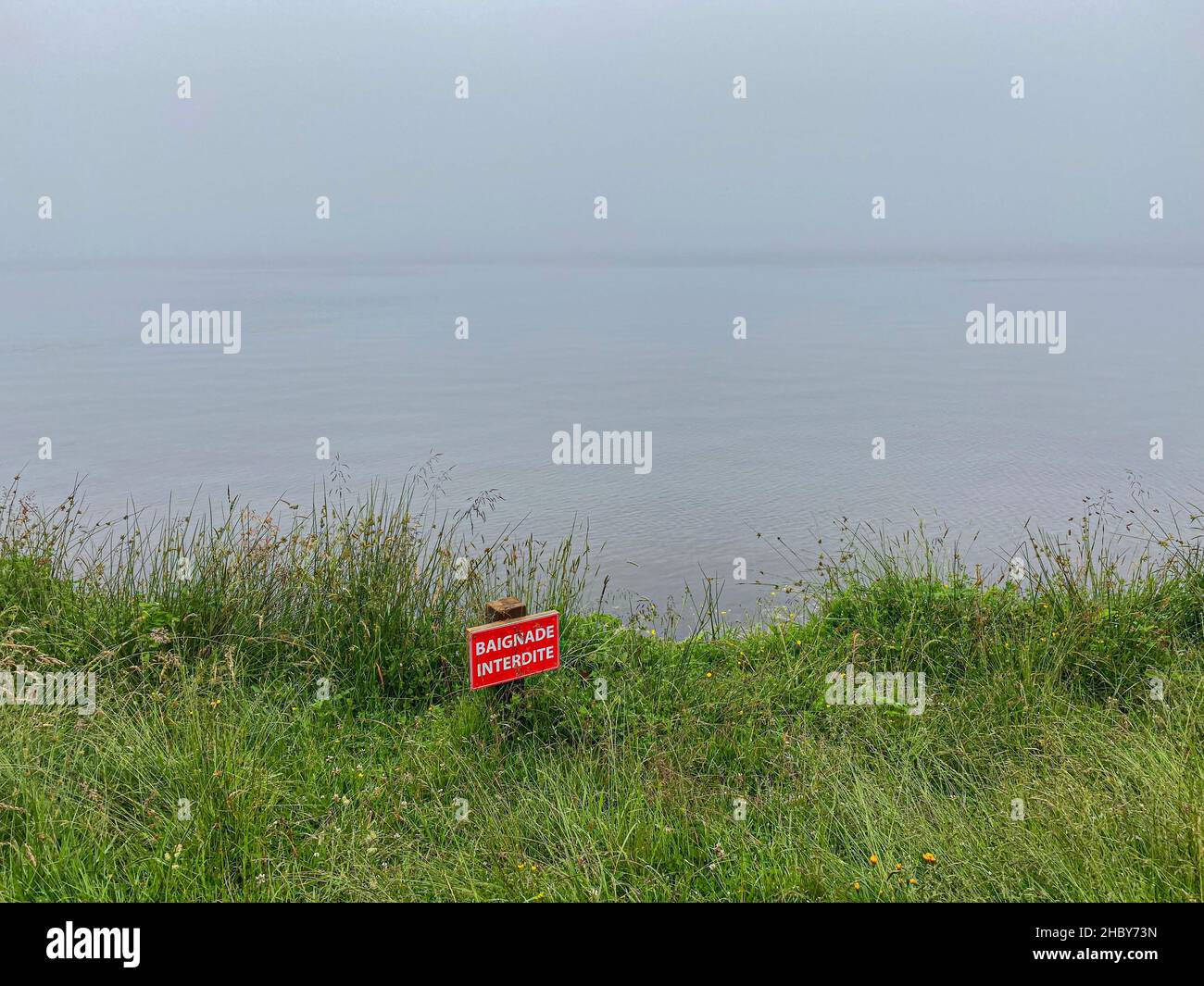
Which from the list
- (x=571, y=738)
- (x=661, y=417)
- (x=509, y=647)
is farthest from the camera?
(x=661, y=417)

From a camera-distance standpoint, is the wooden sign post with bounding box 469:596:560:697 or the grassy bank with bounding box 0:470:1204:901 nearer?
the grassy bank with bounding box 0:470:1204:901

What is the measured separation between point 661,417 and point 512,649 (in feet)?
37.1

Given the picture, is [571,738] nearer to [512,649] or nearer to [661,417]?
[512,649]

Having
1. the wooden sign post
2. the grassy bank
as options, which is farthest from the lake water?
the wooden sign post

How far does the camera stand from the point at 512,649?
402 cm

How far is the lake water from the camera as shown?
34.8 feet

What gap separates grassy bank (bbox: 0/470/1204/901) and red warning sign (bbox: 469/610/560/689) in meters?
0.22

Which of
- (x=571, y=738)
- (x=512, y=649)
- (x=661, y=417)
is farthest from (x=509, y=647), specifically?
(x=661, y=417)

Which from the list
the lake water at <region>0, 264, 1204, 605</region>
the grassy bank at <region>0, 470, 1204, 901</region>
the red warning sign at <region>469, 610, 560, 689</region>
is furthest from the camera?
the lake water at <region>0, 264, 1204, 605</region>

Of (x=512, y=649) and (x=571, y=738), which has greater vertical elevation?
(x=512, y=649)

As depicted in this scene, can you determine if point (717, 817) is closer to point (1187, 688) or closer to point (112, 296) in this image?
point (1187, 688)

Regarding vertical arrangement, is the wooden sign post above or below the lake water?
below

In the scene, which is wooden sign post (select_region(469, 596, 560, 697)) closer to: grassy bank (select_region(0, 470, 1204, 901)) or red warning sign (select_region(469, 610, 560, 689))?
red warning sign (select_region(469, 610, 560, 689))

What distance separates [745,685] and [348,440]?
9619mm
